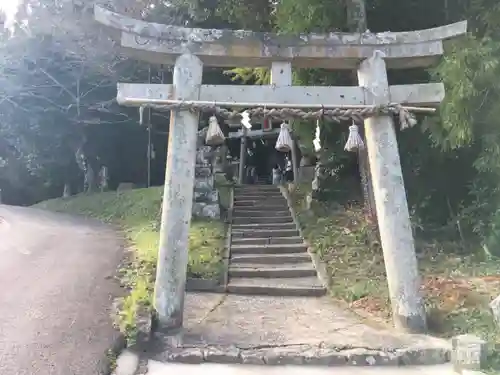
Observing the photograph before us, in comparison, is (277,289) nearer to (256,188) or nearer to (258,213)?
(258,213)

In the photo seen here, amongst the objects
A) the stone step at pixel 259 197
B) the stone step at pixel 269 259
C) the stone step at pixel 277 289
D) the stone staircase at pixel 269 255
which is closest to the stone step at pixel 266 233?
the stone staircase at pixel 269 255

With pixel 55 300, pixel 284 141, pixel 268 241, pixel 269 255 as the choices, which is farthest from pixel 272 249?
pixel 55 300

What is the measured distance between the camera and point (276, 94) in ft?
20.0

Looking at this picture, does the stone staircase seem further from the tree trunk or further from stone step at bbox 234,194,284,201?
the tree trunk

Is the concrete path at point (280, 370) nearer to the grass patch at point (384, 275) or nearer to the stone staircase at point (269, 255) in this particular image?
the grass patch at point (384, 275)

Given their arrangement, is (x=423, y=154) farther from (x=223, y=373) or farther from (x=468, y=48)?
(x=223, y=373)

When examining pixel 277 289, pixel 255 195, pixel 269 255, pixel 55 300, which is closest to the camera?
pixel 55 300

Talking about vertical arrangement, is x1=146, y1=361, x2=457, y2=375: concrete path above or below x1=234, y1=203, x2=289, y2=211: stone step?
below

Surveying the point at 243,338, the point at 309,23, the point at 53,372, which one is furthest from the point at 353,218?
the point at 53,372

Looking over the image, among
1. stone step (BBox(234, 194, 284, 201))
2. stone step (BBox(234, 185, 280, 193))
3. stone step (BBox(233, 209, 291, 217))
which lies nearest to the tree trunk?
stone step (BBox(233, 209, 291, 217))

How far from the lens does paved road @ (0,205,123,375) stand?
4605 mm

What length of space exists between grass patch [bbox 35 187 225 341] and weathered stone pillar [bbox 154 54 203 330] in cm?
Result: 31

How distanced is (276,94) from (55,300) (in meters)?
3.74

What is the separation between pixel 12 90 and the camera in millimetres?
17594
